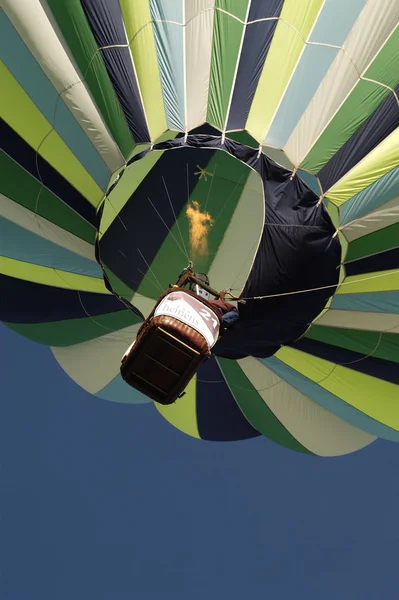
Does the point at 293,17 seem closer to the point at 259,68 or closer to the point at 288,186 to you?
the point at 259,68

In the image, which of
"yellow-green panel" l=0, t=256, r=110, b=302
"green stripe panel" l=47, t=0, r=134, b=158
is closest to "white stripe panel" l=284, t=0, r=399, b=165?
"green stripe panel" l=47, t=0, r=134, b=158

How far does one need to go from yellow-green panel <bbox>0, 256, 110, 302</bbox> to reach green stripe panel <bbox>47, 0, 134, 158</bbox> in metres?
1.26

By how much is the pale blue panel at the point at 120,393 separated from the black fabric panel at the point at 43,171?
1.74 m

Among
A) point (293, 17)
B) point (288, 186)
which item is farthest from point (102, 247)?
point (293, 17)

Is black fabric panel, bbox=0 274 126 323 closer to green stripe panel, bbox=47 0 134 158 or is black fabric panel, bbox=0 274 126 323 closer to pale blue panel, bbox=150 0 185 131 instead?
green stripe panel, bbox=47 0 134 158

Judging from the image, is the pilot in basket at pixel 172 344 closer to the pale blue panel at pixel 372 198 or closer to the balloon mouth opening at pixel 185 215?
the balloon mouth opening at pixel 185 215

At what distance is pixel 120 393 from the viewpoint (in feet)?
26.0

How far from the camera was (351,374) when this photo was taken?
7.33 m

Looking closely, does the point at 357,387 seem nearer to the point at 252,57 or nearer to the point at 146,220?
the point at 146,220

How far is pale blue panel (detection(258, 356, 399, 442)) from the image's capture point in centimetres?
734

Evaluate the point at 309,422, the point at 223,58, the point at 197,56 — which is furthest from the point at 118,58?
the point at 309,422

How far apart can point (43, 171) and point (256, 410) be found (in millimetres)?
2758

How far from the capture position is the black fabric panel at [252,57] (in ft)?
20.3

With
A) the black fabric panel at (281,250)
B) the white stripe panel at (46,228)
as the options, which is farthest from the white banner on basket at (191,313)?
the white stripe panel at (46,228)
